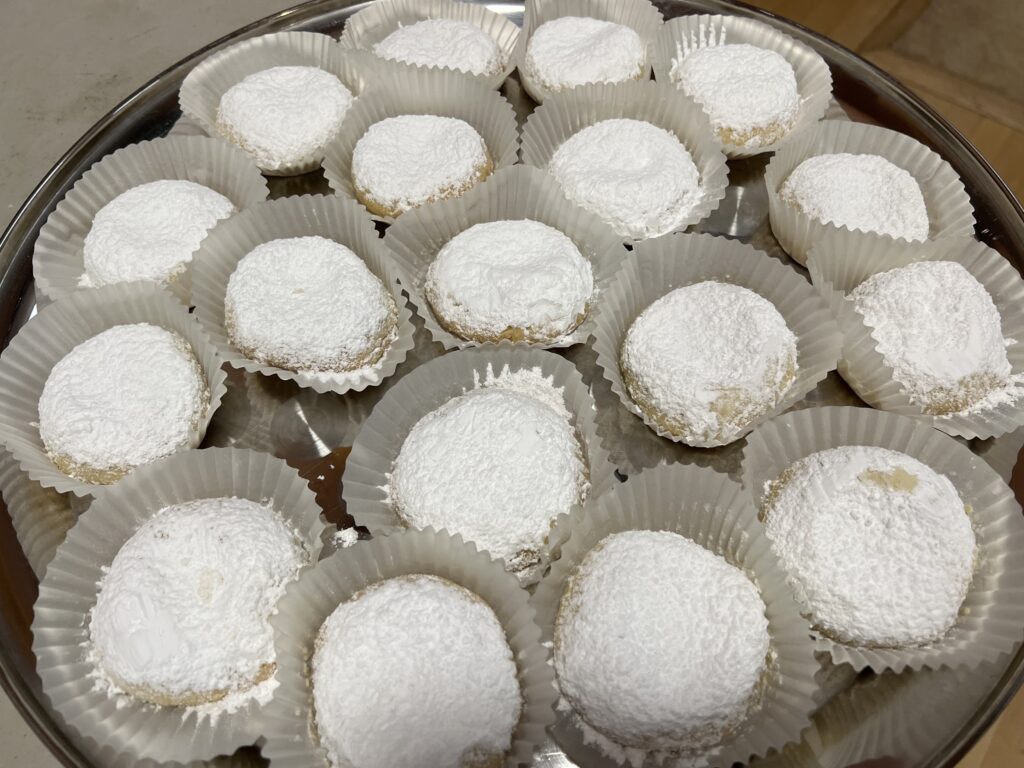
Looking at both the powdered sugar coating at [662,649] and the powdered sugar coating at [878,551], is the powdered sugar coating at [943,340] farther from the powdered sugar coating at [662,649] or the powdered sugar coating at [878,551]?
the powdered sugar coating at [662,649]

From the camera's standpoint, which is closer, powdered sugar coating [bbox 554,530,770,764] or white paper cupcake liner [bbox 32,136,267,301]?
powdered sugar coating [bbox 554,530,770,764]

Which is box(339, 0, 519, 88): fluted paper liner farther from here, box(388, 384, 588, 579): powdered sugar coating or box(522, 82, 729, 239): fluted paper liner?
box(388, 384, 588, 579): powdered sugar coating

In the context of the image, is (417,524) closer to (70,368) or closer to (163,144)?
(70,368)

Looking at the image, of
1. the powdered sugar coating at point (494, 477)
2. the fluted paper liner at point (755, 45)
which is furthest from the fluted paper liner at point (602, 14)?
the powdered sugar coating at point (494, 477)

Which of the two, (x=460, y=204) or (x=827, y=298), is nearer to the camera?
(x=827, y=298)

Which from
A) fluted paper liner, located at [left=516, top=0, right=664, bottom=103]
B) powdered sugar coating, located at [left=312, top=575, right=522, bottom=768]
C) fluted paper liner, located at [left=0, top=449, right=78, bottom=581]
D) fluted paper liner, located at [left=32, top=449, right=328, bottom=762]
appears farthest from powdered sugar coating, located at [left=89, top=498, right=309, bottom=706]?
fluted paper liner, located at [left=516, top=0, right=664, bottom=103]

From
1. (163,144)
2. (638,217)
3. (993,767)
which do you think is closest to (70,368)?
(163,144)

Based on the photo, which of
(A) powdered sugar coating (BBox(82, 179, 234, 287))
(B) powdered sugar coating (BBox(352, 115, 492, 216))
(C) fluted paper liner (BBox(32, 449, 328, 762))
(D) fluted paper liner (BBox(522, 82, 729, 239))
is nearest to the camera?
(C) fluted paper liner (BBox(32, 449, 328, 762))
